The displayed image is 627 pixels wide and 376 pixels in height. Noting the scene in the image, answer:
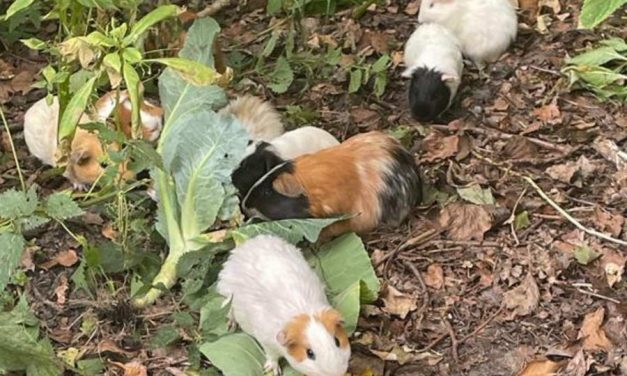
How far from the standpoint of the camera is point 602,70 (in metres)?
4.36

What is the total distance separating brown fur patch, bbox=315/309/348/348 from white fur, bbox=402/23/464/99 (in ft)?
4.96

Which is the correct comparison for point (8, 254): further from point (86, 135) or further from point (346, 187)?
point (346, 187)

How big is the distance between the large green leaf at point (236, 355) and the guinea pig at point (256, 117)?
36.5 inches

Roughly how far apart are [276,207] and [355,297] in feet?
1.50

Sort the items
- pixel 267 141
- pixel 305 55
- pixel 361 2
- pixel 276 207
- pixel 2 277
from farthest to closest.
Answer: pixel 361 2
pixel 305 55
pixel 267 141
pixel 276 207
pixel 2 277

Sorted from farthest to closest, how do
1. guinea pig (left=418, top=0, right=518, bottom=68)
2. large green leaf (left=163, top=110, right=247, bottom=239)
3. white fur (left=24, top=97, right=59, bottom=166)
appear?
guinea pig (left=418, top=0, right=518, bottom=68), white fur (left=24, top=97, right=59, bottom=166), large green leaf (left=163, top=110, right=247, bottom=239)

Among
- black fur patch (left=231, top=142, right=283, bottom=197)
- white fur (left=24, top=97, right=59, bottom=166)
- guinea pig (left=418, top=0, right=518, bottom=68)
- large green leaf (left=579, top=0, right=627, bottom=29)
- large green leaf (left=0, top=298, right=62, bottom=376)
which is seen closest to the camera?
A: large green leaf (left=579, top=0, right=627, bottom=29)

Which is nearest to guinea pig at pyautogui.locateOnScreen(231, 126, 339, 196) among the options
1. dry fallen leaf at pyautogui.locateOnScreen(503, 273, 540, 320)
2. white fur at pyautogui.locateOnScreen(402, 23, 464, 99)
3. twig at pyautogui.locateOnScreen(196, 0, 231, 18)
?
white fur at pyautogui.locateOnScreen(402, 23, 464, 99)

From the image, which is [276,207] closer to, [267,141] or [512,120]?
[267,141]

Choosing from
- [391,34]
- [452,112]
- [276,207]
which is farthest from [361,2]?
[276,207]

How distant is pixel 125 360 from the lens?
3420mm

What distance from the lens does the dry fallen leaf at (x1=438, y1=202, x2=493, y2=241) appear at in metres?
3.77

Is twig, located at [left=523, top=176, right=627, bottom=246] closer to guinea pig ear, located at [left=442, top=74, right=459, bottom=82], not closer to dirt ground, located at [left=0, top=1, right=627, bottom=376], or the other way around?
dirt ground, located at [left=0, top=1, right=627, bottom=376]

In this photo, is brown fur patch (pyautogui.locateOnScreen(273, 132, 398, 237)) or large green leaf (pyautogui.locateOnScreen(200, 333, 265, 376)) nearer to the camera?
large green leaf (pyautogui.locateOnScreen(200, 333, 265, 376))
